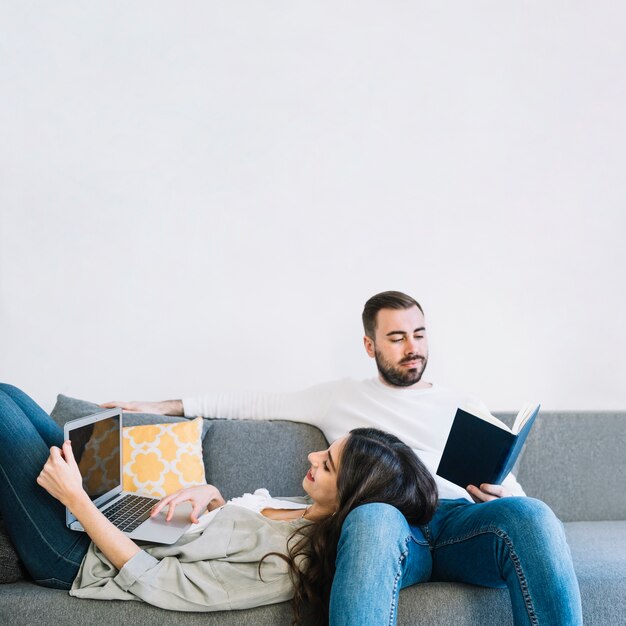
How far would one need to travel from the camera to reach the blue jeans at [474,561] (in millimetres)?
1309

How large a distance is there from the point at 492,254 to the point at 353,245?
0.59m

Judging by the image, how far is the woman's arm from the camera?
4.92 feet

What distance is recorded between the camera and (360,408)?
7.61 feet

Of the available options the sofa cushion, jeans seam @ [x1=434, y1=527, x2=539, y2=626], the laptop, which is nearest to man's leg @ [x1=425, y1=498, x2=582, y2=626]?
jeans seam @ [x1=434, y1=527, x2=539, y2=626]

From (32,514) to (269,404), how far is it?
1.01 m

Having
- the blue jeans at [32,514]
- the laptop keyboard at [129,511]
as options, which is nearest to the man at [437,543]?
the laptop keyboard at [129,511]

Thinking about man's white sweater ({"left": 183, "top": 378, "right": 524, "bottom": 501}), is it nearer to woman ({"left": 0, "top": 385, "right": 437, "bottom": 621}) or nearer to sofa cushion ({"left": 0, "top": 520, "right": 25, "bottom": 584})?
woman ({"left": 0, "top": 385, "right": 437, "bottom": 621})

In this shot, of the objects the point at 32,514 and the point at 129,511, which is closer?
the point at 32,514

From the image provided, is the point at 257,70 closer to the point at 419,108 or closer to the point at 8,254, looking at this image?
the point at 419,108

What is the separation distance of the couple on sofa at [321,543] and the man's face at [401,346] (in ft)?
1.90

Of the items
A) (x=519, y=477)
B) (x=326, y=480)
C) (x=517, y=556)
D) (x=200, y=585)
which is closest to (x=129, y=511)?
(x=200, y=585)

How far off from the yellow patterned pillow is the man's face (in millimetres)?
682

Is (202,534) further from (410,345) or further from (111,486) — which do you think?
(410,345)

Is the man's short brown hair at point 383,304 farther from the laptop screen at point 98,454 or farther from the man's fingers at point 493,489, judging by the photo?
the laptop screen at point 98,454
